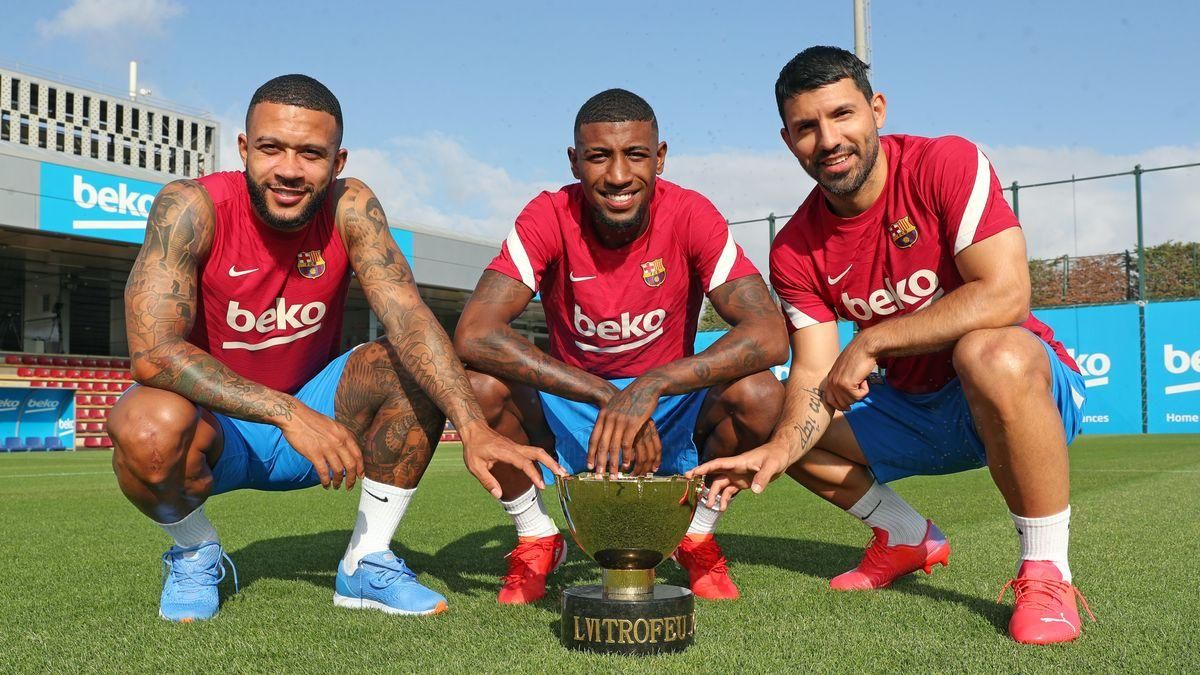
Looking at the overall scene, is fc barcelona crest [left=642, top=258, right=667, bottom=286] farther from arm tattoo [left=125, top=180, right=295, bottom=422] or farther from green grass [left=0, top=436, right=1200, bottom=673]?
arm tattoo [left=125, top=180, right=295, bottom=422]

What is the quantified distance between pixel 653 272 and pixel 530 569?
1052 millimetres

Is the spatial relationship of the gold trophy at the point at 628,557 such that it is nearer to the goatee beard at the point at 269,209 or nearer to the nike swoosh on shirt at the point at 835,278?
the nike swoosh on shirt at the point at 835,278

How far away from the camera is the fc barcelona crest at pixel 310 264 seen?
9.44 feet

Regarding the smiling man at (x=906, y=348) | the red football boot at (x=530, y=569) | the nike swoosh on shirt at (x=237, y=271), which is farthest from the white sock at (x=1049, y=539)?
the nike swoosh on shirt at (x=237, y=271)

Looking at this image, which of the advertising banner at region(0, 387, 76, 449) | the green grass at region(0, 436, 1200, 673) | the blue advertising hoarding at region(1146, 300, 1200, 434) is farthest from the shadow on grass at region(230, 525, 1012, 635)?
the advertising banner at region(0, 387, 76, 449)

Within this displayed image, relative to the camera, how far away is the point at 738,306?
301cm

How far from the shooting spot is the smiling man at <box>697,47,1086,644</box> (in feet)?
7.49

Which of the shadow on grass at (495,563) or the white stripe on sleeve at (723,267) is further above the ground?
the white stripe on sleeve at (723,267)

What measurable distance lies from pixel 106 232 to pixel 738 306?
1676cm

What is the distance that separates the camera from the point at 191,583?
2568 millimetres

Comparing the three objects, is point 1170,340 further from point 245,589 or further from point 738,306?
point 245,589

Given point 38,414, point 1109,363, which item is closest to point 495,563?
point 1109,363

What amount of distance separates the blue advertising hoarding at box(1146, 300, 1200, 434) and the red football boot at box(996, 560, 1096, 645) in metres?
16.1

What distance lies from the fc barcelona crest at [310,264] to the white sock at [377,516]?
2.16ft
